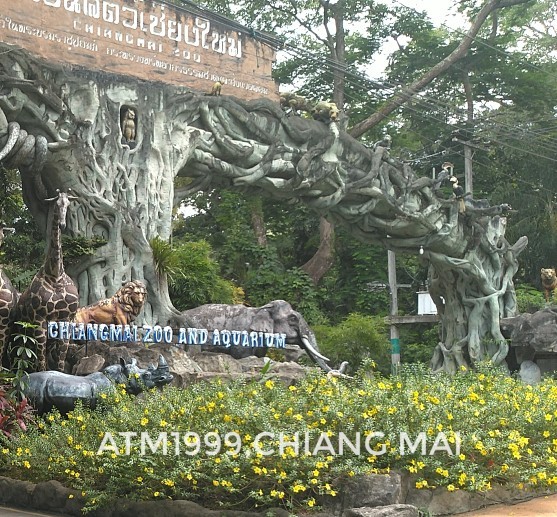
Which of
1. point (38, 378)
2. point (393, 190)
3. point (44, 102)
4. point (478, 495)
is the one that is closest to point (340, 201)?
point (393, 190)

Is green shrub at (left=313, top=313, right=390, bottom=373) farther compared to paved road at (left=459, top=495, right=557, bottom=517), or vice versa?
green shrub at (left=313, top=313, right=390, bottom=373)

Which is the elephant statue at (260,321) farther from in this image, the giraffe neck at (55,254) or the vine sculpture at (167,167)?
the giraffe neck at (55,254)

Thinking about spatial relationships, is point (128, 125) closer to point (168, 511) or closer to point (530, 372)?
point (168, 511)

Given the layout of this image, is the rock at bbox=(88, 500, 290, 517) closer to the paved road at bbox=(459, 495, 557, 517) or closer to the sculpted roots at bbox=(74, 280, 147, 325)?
the paved road at bbox=(459, 495, 557, 517)

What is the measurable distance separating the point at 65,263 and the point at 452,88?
19052mm

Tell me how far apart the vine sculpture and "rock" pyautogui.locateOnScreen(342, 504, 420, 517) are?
688 cm

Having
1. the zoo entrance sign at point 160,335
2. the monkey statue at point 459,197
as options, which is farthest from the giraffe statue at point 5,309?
the monkey statue at point 459,197

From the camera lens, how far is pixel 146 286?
42.5 ft

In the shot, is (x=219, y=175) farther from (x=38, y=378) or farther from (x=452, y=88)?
(x=452, y=88)

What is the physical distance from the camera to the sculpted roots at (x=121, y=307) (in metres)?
11.6

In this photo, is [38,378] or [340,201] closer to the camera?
[38,378]

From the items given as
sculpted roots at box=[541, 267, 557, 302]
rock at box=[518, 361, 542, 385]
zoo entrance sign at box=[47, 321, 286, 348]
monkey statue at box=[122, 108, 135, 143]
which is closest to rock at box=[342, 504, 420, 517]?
zoo entrance sign at box=[47, 321, 286, 348]
